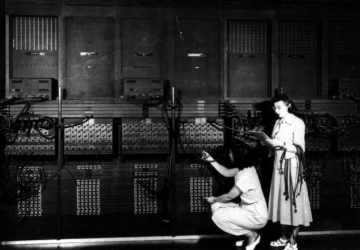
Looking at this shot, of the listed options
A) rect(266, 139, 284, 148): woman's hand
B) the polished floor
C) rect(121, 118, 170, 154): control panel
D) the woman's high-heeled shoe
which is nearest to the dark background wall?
rect(121, 118, 170, 154): control panel

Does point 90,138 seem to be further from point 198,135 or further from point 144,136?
point 198,135

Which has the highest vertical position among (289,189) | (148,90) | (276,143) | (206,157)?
(148,90)

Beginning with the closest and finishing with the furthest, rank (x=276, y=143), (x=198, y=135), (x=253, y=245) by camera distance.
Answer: (x=276, y=143) < (x=253, y=245) < (x=198, y=135)

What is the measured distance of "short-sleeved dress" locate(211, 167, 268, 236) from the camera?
3.85 m

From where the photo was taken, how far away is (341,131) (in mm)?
4590

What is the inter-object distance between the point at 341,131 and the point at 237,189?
166 cm

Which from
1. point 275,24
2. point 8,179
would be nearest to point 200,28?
point 275,24

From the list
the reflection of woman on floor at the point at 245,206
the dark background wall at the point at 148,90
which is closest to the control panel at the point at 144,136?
the dark background wall at the point at 148,90

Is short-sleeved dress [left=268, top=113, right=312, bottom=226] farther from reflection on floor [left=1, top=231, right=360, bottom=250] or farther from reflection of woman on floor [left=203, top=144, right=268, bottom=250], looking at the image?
reflection on floor [left=1, top=231, right=360, bottom=250]

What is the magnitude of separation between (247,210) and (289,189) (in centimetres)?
49

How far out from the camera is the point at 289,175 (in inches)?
154

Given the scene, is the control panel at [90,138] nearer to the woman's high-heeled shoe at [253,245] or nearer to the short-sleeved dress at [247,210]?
the short-sleeved dress at [247,210]

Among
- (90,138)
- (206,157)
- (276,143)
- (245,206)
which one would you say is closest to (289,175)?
(276,143)

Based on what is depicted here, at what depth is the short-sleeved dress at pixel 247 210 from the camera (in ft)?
12.6
